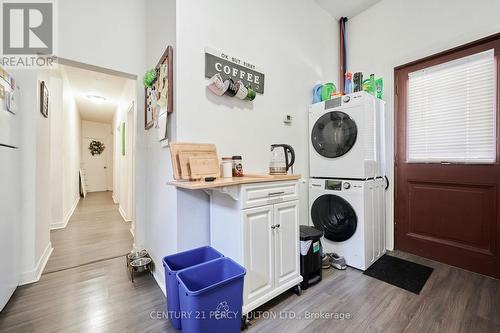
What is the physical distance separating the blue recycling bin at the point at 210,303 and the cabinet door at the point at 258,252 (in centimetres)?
15

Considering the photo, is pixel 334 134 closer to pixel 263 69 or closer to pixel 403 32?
pixel 263 69

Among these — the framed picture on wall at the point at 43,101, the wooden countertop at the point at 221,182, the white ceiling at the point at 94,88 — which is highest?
→ the white ceiling at the point at 94,88

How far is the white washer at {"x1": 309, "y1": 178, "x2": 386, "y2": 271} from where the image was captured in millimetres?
2010

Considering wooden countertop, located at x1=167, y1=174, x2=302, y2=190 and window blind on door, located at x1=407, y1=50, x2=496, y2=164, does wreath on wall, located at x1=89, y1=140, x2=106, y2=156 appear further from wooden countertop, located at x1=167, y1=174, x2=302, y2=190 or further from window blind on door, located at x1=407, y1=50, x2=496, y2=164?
window blind on door, located at x1=407, y1=50, x2=496, y2=164

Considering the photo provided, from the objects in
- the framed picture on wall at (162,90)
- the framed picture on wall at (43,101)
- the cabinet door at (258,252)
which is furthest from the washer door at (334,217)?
the framed picture on wall at (43,101)

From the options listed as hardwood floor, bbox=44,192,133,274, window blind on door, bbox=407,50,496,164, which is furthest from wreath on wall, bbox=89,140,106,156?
window blind on door, bbox=407,50,496,164

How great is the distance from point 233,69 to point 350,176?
1527mm

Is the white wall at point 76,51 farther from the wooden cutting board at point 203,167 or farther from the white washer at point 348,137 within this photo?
the white washer at point 348,137

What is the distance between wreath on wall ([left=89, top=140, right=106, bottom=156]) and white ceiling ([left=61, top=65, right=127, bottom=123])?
1408mm

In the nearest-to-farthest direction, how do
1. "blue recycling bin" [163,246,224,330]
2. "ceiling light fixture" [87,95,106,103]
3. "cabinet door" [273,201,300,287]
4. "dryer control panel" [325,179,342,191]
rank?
"blue recycling bin" [163,246,224,330]
"cabinet door" [273,201,300,287]
"dryer control panel" [325,179,342,191]
"ceiling light fixture" [87,95,106,103]

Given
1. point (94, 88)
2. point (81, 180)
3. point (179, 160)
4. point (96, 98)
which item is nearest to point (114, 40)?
point (179, 160)

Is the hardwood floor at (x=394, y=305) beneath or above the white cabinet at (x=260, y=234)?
beneath

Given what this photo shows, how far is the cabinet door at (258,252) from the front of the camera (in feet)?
4.46

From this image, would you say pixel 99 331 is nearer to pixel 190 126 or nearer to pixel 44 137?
pixel 190 126
